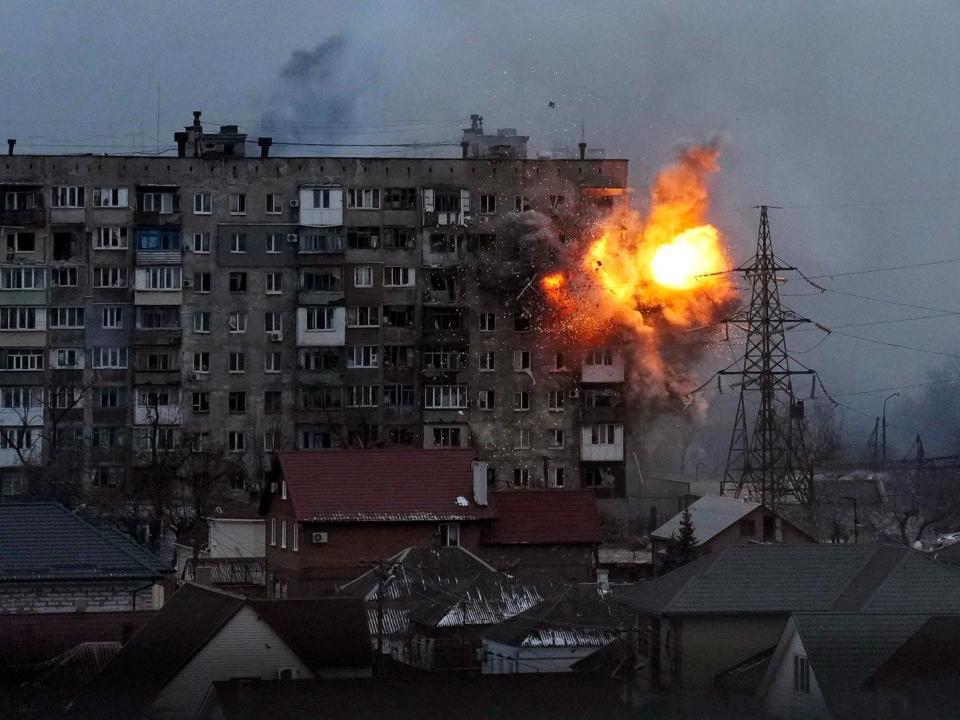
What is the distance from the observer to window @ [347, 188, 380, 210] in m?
83.9

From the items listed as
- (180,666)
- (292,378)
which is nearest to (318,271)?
(292,378)

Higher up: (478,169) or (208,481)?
(478,169)

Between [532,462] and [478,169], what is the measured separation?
14.1 m

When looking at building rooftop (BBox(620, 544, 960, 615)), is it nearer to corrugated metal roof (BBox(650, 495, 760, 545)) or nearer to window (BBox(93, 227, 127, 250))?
corrugated metal roof (BBox(650, 495, 760, 545))

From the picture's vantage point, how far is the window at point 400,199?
3302 inches

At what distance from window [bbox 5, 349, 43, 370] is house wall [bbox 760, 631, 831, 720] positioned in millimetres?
50956

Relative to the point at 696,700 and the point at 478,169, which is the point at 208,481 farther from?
the point at 696,700

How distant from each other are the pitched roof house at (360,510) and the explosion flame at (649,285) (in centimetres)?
2354

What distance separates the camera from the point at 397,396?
84.2 meters

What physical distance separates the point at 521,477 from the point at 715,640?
38.8 meters

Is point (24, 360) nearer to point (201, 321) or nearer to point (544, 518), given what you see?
point (201, 321)

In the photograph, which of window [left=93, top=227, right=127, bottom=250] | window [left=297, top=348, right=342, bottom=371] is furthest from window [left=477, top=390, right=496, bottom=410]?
window [left=93, top=227, right=127, bottom=250]

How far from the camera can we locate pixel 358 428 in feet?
273

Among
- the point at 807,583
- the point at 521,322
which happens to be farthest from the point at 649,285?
the point at 807,583
